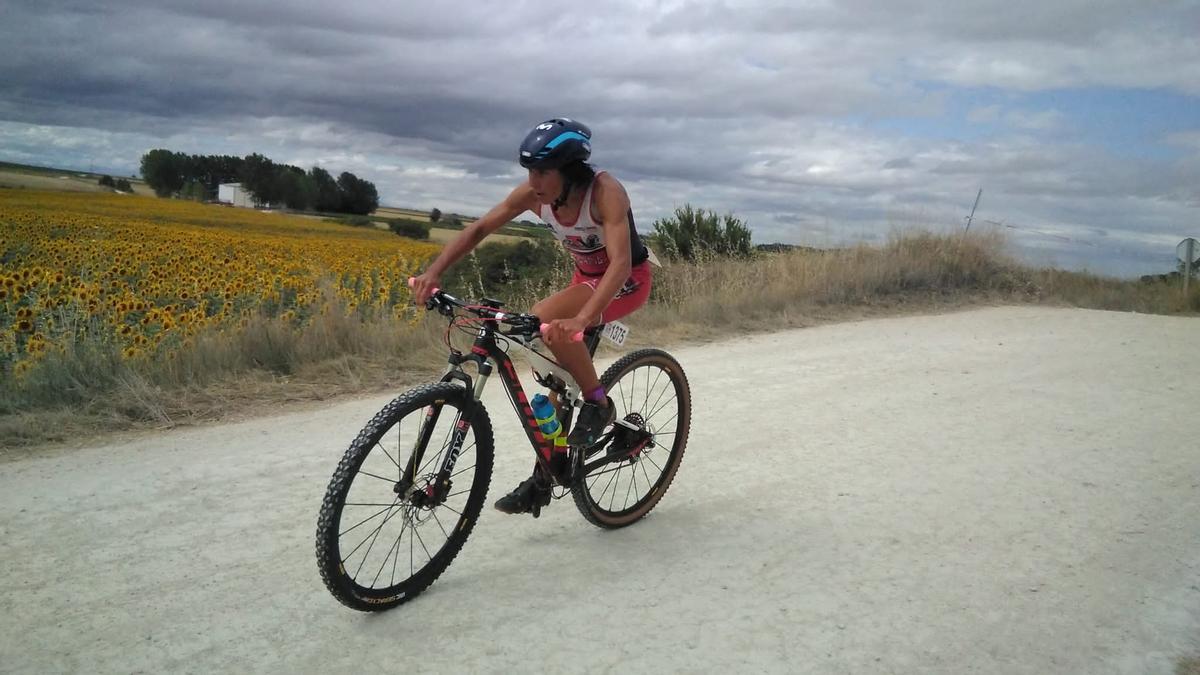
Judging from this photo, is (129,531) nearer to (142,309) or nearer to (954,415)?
(142,309)

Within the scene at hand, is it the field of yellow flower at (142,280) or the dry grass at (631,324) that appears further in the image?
the field of yellow flower at (142,280)

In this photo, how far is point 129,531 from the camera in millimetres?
4039

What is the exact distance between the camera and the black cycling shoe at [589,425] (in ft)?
12.8

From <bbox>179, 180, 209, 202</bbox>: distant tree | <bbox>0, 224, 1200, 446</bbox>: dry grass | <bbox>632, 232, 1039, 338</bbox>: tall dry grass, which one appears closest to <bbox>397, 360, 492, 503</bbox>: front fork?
<bbox>0, 224, 1200, 446</bbox>: dry grass

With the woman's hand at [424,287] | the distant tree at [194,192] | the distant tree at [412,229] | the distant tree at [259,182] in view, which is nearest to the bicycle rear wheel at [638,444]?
the woman's hand at [424,287]

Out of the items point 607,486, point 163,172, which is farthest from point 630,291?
point 163,172

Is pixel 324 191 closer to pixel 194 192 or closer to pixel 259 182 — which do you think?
pixel 259 182

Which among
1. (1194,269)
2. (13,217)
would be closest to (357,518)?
(13,217)

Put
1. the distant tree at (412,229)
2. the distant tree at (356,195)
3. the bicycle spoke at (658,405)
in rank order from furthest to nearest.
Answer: the distant tree at (356,195) → the distant tree at (412,229) → the bicycle spoke at (658,405)

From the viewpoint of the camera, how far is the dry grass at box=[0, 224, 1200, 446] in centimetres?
591

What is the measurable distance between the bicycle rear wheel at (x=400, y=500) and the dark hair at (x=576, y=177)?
3.09ft

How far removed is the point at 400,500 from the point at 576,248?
1.35m

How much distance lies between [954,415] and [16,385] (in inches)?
258

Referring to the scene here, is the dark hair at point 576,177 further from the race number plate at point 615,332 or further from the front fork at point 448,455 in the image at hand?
the front fork at point 448,455
